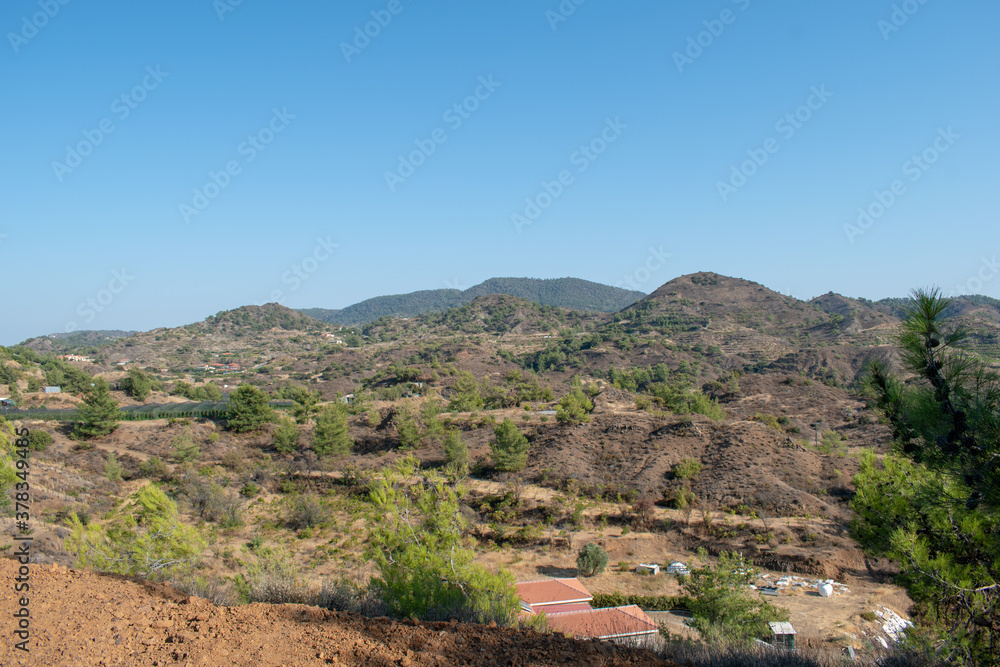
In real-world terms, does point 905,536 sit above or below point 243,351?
below

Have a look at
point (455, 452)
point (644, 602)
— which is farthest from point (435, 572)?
point (455, 452)

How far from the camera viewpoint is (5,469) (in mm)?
13367

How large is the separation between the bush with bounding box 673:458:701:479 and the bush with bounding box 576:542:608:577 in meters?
10.4

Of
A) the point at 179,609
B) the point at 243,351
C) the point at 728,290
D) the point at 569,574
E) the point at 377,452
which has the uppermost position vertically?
the point at 728,290

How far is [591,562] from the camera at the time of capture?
21.2 metres

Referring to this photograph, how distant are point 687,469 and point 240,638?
93.1ft

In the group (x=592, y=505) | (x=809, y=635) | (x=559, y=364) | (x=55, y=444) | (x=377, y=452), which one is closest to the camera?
(x=809, y=635)

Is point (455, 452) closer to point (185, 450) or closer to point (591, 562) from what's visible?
point (591, 562)

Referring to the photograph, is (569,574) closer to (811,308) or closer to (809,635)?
(809,635)

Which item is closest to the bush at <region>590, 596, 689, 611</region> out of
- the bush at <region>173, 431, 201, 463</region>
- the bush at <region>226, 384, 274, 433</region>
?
the bush at <region>173, 431, 201, 463</region>

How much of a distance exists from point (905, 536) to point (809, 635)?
1068cm

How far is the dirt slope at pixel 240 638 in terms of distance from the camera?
5.14m

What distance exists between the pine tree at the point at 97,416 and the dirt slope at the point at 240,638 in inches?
1355

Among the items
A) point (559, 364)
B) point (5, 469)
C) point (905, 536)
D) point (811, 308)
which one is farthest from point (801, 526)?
point (811, 308)
